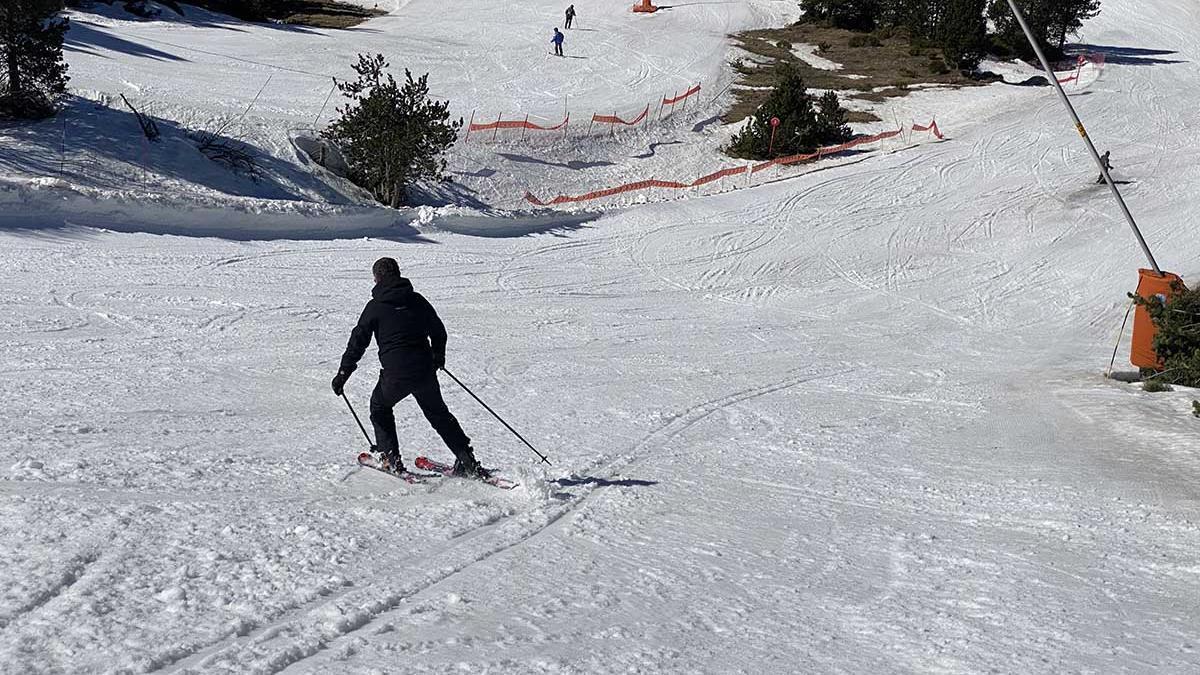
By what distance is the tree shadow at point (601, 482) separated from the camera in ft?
26.3

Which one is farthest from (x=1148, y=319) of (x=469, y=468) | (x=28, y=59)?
(x=28, y=59)

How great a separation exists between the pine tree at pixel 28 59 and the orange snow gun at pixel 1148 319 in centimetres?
1868

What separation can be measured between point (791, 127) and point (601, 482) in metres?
23.9

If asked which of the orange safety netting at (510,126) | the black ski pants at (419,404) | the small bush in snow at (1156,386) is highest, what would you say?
the orange safety netting at (510,126)

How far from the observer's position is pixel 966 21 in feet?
134

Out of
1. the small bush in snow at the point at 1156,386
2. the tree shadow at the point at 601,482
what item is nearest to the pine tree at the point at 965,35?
the small bush in snow at the point at 1156,386

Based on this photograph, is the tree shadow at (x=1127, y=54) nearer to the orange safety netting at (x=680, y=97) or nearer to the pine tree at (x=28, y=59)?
the orange safety netting at (x=680, y=97)

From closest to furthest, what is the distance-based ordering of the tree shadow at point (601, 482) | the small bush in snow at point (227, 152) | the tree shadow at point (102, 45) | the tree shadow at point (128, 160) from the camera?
the tree shadow at point (601, 482), the tree shadow at point (128, 160), the small bush in snow at point (227, 152), the tree shadow at point (102, 45)

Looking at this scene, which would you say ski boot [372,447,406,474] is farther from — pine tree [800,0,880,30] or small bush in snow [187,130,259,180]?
pine tree [800,0,880,30]

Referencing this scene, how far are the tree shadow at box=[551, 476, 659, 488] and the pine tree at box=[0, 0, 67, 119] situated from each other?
17143mm

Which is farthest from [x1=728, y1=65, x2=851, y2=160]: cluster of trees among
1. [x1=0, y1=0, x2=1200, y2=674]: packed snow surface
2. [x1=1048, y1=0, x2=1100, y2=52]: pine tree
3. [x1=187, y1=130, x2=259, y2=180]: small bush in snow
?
[x1=1048, y1=0, x2=1100, y2=52]: pine tree

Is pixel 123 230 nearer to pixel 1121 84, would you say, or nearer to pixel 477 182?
pixel 477 182

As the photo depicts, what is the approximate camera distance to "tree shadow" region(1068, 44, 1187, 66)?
42634mm

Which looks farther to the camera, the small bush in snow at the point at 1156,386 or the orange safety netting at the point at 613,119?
the orange safety netting at the point at 613,119
